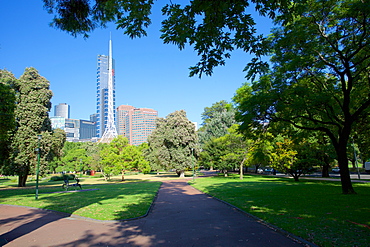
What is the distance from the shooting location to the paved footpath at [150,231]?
6.27m

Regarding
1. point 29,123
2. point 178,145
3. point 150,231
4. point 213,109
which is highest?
point 213,109

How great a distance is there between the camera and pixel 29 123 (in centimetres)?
2942

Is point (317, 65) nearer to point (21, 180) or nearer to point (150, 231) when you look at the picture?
point (150, 231)

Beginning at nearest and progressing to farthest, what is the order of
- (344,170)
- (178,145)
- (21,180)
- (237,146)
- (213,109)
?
(344,170) < (21,180) < (237,146) < (178,145) < (213,109)

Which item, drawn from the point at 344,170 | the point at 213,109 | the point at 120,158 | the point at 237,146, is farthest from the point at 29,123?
the point at 213,109

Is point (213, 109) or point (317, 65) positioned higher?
point (213, 109)

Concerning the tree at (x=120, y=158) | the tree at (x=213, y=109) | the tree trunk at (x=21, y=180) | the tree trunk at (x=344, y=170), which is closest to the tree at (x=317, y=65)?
the tree trunk at (x=344, y=170)

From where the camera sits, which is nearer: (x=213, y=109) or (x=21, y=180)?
(x=21, y=180)

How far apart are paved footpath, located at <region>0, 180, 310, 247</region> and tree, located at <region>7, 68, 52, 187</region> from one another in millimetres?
21606

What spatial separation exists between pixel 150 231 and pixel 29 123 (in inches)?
1153

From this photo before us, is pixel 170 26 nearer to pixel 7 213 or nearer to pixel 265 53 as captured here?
pixel 265 53

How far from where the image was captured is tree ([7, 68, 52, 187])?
2803 centimetres

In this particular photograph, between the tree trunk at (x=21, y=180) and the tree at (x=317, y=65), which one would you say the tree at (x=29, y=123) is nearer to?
the tree trunk at (x=21, y=180)

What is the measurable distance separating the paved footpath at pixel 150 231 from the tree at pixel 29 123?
21606 millimetres
